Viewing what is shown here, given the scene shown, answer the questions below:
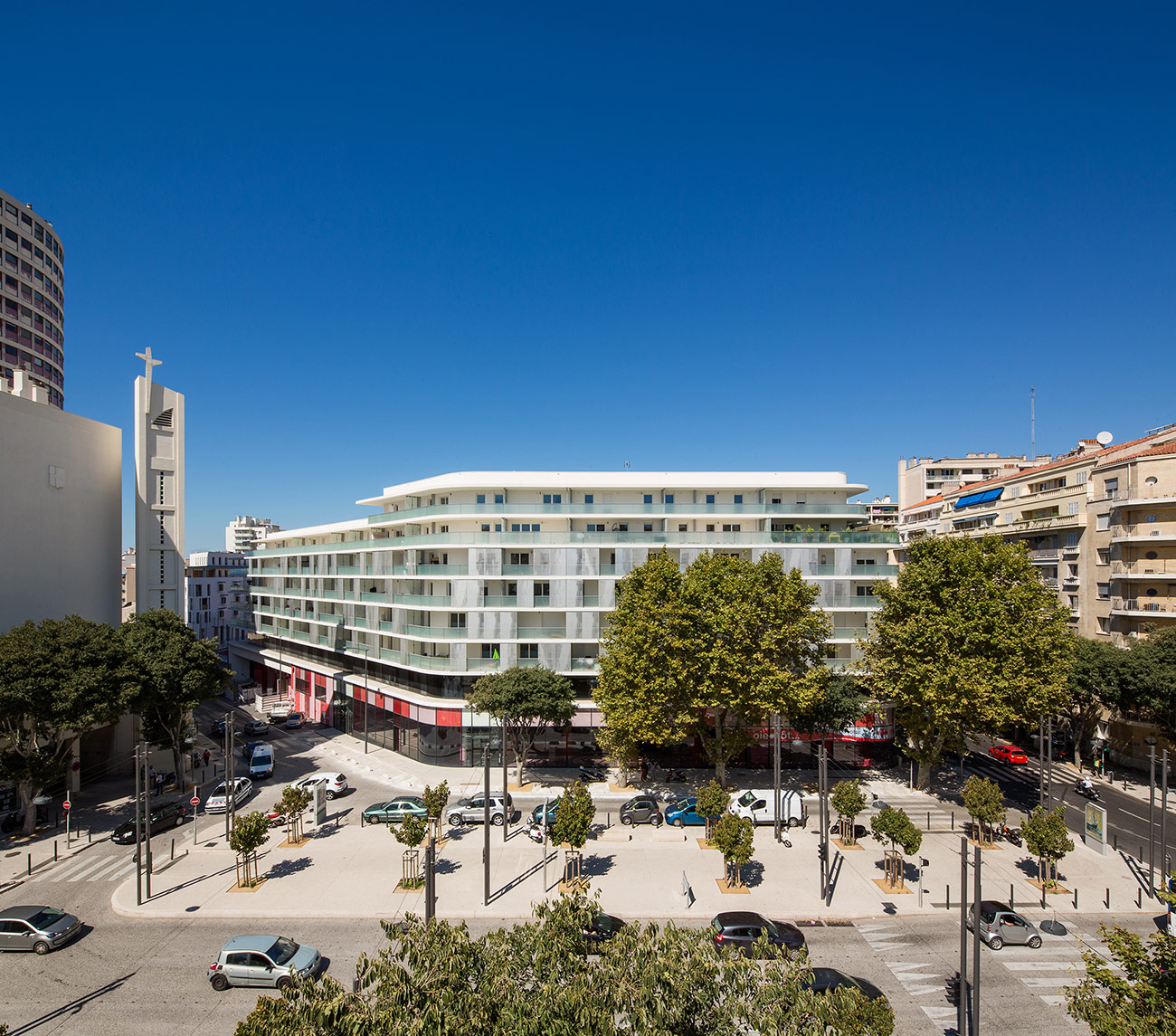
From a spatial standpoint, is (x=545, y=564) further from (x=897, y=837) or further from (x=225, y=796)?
(x=897, y=837)

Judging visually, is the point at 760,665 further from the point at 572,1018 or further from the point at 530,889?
the point at 572,1018

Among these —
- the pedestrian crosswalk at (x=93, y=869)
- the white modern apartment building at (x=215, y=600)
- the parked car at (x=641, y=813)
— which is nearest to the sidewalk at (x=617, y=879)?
the parked car at (x=641, y=813)

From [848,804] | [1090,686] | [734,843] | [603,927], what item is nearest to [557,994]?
[603,927]

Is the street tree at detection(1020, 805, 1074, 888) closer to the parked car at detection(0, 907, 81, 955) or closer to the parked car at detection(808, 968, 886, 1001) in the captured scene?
the parked car at detection(808, 968, 886, 1001)

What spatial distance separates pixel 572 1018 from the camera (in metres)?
9.22

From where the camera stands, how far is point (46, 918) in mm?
20656

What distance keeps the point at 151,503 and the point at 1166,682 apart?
6374cm

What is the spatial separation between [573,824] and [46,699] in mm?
25004

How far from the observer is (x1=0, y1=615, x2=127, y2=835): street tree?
28.0 metres

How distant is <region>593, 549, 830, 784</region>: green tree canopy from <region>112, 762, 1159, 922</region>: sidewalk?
5608 millimetres

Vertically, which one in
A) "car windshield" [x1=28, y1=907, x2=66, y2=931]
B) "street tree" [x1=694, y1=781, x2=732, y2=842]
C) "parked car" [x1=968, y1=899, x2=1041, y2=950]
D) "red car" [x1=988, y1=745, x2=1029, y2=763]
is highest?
"street tree" [x1=694, y1=781, x2=732, y2=842]

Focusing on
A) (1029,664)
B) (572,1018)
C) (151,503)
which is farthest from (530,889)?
(151,503)

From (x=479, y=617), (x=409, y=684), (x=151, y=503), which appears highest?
(x=151, y=503)

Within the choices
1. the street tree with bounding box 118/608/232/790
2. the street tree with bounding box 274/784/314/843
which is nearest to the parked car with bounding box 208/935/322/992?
the street tree with bounding box 274/784/314/843
